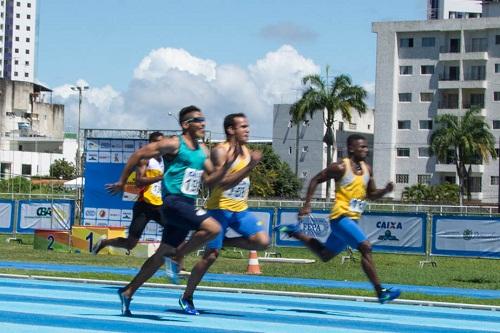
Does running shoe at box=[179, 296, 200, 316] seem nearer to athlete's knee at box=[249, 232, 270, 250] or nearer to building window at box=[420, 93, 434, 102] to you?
athlete's knee at box=[249, 232, 270, 250]

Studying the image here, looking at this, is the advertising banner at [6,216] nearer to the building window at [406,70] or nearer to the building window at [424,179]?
the building window at [424,179]

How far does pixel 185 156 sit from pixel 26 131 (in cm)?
11277

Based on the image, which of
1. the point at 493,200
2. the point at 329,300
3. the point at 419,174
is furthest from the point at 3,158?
the point at 329,300

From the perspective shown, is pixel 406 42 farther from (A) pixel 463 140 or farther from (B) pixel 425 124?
(A) pixel 463 140

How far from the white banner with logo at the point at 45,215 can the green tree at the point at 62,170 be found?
7781cm

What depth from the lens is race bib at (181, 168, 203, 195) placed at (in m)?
10.3

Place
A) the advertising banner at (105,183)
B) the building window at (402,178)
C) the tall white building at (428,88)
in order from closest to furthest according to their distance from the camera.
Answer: the advertising banner at (105,183) → the tall white building at (428,88) → the building window at (402,178)

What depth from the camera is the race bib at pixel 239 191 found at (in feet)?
37.4

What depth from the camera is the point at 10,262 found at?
69.3ft

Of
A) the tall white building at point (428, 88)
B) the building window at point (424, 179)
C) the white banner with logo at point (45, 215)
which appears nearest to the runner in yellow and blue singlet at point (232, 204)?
the white banner with logo at point (45, 215)

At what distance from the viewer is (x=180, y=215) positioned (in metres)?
10.2

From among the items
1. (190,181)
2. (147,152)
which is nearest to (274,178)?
(190,181)

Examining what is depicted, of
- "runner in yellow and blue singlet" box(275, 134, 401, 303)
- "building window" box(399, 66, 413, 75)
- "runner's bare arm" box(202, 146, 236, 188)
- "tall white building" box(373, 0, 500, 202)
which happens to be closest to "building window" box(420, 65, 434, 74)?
"tall white building" box(373, 0, 500, 202)

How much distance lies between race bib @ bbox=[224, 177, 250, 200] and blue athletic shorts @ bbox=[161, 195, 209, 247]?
3.18 feet
